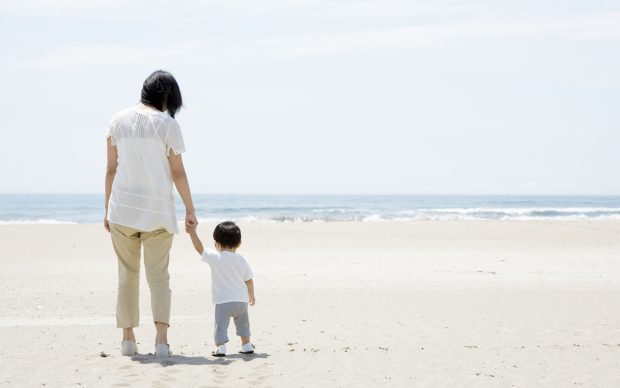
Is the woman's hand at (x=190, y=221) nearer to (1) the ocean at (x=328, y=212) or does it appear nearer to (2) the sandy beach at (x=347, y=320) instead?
(2) the sandy beach at (x=347, y=320)

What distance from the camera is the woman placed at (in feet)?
16.2

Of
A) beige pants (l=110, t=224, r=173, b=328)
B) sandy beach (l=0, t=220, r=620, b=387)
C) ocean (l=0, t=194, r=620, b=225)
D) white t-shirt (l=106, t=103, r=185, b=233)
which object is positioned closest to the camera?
sandy beach (l=0, t=220, r=620, b=387)

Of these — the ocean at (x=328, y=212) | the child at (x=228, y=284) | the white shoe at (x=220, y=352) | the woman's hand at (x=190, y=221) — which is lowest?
the ocean at (x=328, y=212)

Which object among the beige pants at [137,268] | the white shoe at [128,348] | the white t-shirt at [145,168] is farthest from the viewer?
the white shoe at [128,348]

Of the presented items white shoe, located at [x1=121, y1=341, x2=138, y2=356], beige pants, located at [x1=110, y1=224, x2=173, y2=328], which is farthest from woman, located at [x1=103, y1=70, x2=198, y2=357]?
white shoe, located at [x1=121, y1=341, x2=138, y2=356]

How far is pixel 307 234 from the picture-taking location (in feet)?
70.5

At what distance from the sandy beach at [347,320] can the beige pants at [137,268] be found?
12.7 inches

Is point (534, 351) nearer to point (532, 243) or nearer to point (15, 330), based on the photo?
point (15, 330)

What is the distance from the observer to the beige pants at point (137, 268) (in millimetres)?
5031

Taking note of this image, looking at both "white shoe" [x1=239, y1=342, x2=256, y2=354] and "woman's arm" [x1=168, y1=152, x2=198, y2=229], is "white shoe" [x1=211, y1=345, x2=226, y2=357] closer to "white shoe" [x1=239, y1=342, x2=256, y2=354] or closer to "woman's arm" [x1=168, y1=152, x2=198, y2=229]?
"white shoe" [x1=239, y1=342, x2=256, y2=354]

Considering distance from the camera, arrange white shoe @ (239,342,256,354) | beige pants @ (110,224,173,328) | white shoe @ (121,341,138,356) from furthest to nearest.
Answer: white shoe @ (239,342,256,354)
white shoe @ (121,341,138,356)
beige pants @ (110,224,173,328)

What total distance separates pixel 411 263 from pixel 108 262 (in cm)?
556

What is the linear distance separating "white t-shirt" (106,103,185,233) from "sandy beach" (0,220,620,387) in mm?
986

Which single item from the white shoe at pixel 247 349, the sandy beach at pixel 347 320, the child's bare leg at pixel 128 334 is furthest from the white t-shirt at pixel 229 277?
the child's bare leg at pixel 128 334
